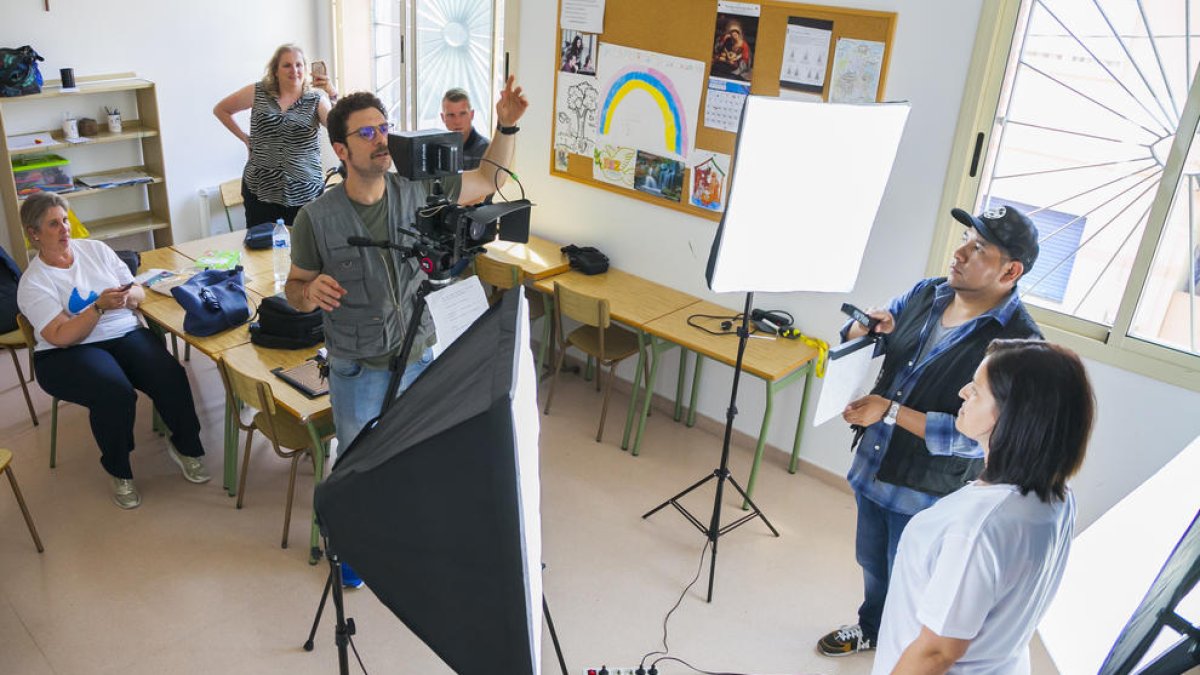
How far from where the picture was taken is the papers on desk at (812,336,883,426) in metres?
2.48

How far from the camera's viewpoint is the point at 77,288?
353 cm

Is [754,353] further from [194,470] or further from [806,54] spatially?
[194,470]

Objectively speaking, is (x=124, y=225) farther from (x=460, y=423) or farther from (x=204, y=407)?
(x=460, y=423)

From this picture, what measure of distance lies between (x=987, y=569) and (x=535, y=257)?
334 cm

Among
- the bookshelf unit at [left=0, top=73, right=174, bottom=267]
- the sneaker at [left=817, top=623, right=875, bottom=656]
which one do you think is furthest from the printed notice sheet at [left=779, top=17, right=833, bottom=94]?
the bookshelf unit at [left=0, top=73, right=174, bottom=267]

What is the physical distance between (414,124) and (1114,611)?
4.91 m

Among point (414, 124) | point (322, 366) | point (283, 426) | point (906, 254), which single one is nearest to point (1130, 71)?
point (906, 254)

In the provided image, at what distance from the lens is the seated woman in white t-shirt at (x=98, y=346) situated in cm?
343

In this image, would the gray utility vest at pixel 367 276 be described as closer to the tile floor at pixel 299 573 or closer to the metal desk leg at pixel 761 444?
the tile floor at pixel 299 573

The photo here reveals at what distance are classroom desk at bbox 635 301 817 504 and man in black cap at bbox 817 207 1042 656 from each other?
909mm

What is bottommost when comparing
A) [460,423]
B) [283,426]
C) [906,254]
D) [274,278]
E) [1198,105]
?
[283,426]

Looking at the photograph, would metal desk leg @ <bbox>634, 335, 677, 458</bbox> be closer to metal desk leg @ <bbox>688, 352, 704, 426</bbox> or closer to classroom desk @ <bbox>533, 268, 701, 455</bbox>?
classroom desk @ <bbox>533, 268, 701, 455</bbox>

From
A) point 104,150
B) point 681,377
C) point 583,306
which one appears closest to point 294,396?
point 583,306

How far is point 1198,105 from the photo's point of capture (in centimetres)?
292
